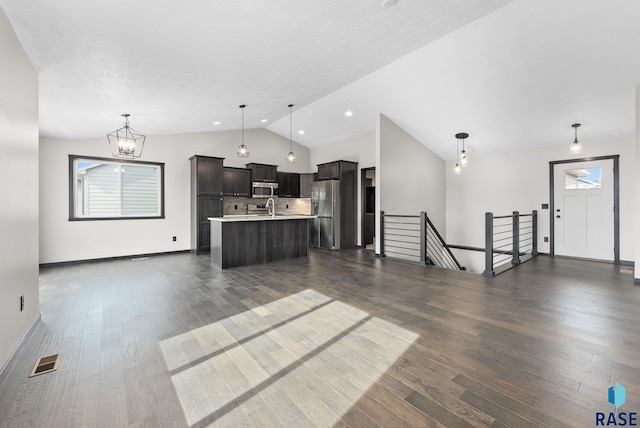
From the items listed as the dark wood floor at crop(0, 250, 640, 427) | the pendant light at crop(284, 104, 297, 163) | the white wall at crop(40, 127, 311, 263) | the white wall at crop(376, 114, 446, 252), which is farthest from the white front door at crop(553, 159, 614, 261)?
the white wall at crop(40, 127, 311, 263)

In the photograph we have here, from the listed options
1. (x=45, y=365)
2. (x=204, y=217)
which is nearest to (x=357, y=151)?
(x=204, y=217)

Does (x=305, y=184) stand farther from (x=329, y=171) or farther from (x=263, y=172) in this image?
(x=263, y=172)

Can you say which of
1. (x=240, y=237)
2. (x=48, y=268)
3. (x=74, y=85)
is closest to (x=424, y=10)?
(x=74, y=85)

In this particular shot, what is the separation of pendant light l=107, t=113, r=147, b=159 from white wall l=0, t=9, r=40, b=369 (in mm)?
1747

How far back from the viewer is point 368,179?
8.82 m

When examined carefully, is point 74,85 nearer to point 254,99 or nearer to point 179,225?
point 254,99

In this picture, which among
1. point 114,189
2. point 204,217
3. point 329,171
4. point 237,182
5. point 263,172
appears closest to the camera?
point 114,189

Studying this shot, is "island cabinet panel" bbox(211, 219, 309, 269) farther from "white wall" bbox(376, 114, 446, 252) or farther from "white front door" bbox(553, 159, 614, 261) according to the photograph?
"white front door" bbox(553, 159, 614, 261)

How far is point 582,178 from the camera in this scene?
5.95 meters

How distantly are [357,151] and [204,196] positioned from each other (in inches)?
168

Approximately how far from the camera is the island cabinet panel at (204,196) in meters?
6.95

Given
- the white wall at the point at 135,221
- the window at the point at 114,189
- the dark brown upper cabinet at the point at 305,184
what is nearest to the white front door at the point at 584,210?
the dark brown upper cabinet at the point at 305,184

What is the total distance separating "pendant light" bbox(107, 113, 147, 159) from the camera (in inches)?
176

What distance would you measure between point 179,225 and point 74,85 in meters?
4.31
